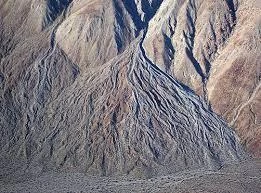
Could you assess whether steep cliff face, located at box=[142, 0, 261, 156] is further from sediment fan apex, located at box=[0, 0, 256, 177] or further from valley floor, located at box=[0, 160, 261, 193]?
valley floor, located at box=[0, 160, 261, 193]

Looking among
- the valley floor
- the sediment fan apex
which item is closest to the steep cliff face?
the sediment fan apex

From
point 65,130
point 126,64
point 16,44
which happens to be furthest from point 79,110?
point 16,44

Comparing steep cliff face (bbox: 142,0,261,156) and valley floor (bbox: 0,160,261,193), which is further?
steep cliff face (bbox: 142,0,261,156)

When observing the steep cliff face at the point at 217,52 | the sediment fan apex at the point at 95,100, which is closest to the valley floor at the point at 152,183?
the sediment fan apex at the point at 95,100

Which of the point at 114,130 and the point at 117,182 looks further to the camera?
the point at 114,130

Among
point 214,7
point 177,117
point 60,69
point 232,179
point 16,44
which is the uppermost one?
point 16,44

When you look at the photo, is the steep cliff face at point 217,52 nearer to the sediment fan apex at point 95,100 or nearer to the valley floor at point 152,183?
the sediment fan apex at point 95,100

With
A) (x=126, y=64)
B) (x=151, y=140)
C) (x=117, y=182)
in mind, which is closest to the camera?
(x=117, y=182)

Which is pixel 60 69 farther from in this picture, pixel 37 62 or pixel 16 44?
pixel 16 44
